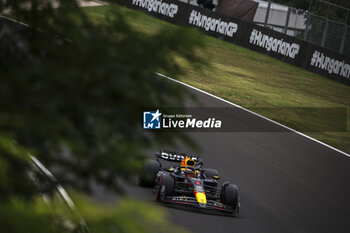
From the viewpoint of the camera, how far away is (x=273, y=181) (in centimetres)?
1378

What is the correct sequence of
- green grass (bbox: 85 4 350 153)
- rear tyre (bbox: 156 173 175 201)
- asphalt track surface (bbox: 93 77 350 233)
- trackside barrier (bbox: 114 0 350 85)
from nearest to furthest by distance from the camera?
asphalt track surface (bbox: 93 77 350 233) < rear tyre (bbox: 156 173 175 201) < green grass (bbox: 85 4 350 153) < trackside barrier (bbox: 114 0 350 85)

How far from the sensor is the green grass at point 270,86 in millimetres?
21575

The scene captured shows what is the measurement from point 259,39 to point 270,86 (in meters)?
4.81

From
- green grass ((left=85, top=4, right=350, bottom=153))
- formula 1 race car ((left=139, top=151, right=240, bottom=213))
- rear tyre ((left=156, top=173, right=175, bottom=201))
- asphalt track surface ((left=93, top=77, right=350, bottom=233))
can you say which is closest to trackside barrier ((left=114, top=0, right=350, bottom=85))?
green grass ((left=85, top=4, right=350, bottom=153))

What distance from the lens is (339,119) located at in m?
23.4

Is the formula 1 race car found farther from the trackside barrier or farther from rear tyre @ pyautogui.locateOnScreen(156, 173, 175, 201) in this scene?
the trackside barrier

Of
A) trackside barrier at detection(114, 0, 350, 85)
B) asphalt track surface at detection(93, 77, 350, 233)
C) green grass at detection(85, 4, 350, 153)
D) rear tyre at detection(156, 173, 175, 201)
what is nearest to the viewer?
asphalt track surface at detection(93, 77, 350, 233)

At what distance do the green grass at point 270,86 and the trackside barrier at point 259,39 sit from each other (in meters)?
0.44

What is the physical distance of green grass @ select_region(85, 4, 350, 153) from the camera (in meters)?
21.6

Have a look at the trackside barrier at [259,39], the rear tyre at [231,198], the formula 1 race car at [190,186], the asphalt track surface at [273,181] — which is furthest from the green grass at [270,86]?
the rear tyre at [231,198]

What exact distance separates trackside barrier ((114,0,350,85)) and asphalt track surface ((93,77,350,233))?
1065 centimetres

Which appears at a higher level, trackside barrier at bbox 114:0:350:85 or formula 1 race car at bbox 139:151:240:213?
trackside barrier at bbox 114:0:350:85

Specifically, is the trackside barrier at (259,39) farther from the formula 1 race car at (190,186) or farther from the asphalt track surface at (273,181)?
the formula 1 race car at (190,186)

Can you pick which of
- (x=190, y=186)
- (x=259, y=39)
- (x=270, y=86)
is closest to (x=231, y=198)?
(x=190, y=186)
